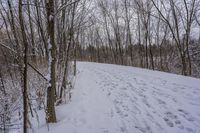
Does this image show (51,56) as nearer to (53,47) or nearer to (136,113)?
(53,47)

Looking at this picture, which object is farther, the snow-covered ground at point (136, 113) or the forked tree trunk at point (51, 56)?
the forked tree trunk at point (51, 56)

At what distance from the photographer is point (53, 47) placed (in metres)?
3.82

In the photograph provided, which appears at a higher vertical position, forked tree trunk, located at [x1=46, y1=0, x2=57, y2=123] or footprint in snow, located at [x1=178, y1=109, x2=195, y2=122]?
forked tree trunk, located at [x1=46, y1=0, x2=57, y2=123]

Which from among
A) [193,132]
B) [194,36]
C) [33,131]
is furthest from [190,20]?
[33,131]

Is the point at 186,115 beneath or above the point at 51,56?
beneath

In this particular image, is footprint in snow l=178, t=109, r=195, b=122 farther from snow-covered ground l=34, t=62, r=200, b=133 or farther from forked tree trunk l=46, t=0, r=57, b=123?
forked tree trunk l=46, t=0, r=57, b=123

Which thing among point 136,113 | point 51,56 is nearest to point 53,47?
point 51,56

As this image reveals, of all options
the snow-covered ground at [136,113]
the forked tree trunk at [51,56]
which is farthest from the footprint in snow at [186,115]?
the forked tree trunk at [51,56]

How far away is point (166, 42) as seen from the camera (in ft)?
68.6

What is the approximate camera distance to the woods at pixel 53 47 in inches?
150

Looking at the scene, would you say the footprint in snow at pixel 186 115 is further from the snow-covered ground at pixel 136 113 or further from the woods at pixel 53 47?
the woods at pixel 53 47

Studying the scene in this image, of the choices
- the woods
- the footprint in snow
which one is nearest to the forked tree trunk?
the woods

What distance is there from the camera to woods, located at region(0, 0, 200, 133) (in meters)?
3.81

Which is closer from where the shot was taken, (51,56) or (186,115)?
(186,115)
